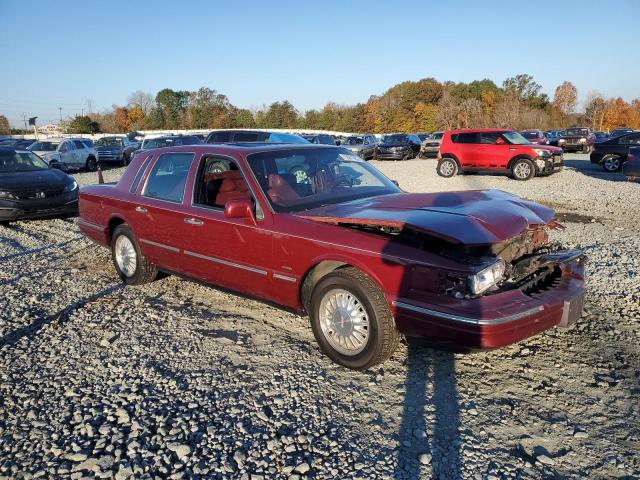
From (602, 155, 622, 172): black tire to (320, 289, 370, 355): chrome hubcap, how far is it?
1944cm

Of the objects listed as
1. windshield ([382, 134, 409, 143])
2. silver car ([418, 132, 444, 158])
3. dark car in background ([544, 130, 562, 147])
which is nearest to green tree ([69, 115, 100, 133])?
windshield ([382, 134, 409, 143])

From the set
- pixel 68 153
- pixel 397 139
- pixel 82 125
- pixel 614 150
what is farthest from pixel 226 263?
pixel 82 125

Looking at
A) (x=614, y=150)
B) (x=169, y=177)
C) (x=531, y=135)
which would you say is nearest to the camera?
(x=169, y=177)

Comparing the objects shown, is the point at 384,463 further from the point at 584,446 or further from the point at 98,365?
the point at 98,365

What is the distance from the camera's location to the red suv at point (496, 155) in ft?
55.0

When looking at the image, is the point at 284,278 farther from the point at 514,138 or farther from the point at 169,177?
the point at 514,138

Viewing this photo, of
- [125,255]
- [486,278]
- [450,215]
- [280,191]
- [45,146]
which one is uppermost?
[45,146]

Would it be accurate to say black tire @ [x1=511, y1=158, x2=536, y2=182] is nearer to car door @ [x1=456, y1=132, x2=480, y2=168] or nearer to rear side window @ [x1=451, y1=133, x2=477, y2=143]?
car door @ [x1=456, y1=132, x2=480, y2=168]

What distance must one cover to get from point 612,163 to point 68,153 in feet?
80.5

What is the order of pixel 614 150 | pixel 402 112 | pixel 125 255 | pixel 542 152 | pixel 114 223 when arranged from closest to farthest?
pixel 125 255 < pixel 114 223 < pixel 542 152 < pixel 614 150 < pixel 402 112

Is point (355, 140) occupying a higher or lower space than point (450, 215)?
higher

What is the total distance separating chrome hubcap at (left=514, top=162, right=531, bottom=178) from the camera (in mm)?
16875

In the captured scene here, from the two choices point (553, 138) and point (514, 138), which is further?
point (553, 138)

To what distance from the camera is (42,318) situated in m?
4.97
